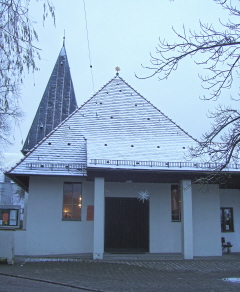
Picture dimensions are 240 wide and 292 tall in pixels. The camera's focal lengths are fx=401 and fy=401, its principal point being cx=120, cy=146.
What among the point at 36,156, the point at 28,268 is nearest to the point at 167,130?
the point at 36,156

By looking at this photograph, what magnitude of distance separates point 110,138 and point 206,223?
5808 mm

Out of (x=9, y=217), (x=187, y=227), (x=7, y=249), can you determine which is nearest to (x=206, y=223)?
(x=187, y=227)

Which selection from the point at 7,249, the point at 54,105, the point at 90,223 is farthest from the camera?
the point at 54,105

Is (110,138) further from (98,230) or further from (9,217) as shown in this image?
(9,217)

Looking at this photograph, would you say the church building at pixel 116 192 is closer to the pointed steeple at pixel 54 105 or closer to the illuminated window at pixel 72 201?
the illuminated window at pixel 72 201

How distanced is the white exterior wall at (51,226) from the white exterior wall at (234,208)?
7.24 metres

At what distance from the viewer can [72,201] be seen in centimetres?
1778

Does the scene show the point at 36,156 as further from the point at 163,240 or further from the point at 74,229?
the point at 163,240

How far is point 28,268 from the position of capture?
13211mm

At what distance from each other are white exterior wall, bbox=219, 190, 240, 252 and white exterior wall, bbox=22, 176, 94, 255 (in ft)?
23.7

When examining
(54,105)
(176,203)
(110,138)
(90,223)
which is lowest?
(90,223)

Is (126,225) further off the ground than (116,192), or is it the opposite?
(116,192)

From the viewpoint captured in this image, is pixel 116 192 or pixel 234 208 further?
pixel 234 208

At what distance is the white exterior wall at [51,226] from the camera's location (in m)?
17.0
